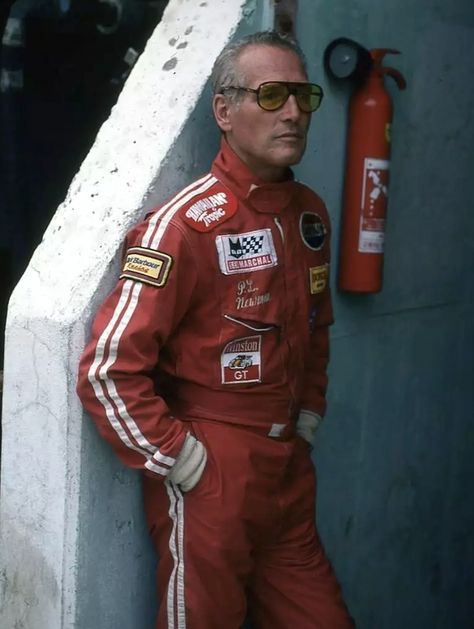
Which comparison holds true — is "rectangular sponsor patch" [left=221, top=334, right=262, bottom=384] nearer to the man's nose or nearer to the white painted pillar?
the white painted pillar

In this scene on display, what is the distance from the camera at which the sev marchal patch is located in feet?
8.07

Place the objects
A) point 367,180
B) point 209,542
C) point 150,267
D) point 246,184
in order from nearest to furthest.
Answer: point 150,267 < point 209,542 < point 246,184 < point 367,180

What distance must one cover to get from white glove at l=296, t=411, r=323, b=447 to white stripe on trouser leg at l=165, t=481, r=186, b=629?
0.58 m

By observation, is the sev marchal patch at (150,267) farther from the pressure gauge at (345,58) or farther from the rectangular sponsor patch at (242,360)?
the pressure gauge at (345,58)

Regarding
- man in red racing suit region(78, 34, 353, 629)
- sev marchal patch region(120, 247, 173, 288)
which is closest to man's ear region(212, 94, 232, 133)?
man in red racing suit region(78, 34, 353, 629)

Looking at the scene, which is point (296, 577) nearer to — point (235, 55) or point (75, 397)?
point (75, 397)

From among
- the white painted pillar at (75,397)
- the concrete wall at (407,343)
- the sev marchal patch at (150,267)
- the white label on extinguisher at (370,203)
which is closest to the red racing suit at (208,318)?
the sev marchal patch at (150,267)

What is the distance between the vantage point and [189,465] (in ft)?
8.36

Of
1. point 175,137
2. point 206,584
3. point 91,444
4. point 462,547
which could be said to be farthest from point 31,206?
point 462,547

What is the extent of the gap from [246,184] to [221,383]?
56cm

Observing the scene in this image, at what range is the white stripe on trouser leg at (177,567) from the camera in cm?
261

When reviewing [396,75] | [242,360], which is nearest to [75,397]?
[242,360]

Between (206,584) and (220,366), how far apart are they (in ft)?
1.93

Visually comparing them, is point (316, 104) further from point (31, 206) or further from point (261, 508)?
point (31, 206)
